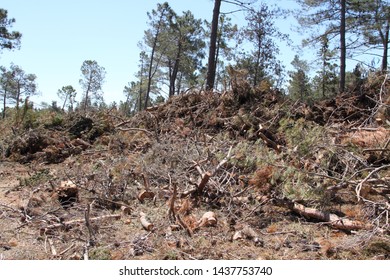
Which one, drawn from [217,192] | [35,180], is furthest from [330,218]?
[35,180]

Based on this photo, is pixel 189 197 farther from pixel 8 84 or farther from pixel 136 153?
pixel 8 84

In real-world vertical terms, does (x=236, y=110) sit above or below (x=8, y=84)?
below

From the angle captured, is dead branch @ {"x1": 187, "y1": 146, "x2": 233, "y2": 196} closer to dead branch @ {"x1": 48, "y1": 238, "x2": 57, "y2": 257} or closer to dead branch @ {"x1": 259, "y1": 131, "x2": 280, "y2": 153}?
dead branch @ {"x1": 259, "y1": 131, "x2": 280, "y2": 153}

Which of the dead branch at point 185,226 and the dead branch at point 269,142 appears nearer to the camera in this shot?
the dead branch at point 185,226

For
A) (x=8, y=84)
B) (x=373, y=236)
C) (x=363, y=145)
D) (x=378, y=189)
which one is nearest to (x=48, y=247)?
(x=373, y=236)

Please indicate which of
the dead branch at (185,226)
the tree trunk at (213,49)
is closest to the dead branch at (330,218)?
the dead branch at (185,226)

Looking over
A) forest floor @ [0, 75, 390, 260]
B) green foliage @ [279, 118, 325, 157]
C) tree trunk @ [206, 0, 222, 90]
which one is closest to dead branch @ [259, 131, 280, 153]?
forest floor @ [0, 75, 390, 260]

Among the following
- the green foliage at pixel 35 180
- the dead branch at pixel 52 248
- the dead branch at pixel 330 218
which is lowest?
the dead branch at pixel 52 248

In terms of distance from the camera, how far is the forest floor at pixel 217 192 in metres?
3.29

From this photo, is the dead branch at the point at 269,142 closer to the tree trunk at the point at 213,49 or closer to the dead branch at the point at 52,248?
the dead branch at the point at 52,248

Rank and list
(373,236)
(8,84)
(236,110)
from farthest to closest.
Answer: (8,84), (236,110), (373,236)

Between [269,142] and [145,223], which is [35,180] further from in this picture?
[269,142]

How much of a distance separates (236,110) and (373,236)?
4.48 metres

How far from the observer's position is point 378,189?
13.3 feet
